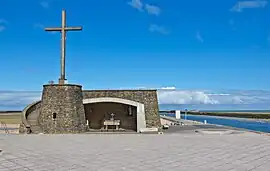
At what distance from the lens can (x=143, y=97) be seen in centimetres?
2211

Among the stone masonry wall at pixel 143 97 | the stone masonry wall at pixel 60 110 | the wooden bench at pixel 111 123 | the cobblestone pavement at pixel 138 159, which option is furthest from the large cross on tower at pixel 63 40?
the cobblestone pavement at pixel 138 159

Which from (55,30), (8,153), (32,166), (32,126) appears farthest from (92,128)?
(32,166)

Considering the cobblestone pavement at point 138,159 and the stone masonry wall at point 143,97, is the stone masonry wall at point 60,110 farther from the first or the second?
the cobblestone pavement at point 138,159

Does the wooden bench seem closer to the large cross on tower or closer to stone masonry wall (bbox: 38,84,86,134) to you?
stone masonry wall (bbox: 38,84,86,134)

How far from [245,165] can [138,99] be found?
14.5 metres

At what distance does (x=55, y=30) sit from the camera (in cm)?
1945

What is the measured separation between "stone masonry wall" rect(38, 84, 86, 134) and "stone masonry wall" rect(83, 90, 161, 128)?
2.81 metres

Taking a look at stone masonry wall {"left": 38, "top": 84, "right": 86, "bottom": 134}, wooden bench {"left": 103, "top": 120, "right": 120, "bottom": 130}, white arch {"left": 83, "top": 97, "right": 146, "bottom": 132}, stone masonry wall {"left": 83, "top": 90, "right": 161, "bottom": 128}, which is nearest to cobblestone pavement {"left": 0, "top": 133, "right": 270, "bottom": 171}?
stone masonry wall {"left": 38, "top": 84, "right": 86, "bottom": 134}

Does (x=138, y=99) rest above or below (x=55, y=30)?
below

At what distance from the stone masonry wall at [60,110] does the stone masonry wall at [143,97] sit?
2.81 meters

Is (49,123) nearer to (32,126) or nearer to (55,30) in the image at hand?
(32,126)

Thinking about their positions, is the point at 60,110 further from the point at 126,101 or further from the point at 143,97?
the point at 143,97

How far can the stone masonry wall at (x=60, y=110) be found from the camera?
1875 cm

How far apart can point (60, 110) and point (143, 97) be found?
600cm
